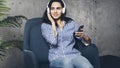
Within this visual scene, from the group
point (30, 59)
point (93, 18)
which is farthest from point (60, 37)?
point (93, 18)

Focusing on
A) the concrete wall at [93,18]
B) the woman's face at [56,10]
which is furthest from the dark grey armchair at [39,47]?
the concrete wall at [93,18]

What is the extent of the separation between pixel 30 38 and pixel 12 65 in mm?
904

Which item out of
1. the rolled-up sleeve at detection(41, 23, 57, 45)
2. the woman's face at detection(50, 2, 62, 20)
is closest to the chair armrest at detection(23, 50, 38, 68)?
the rolled-up sleeve at detection(41, 23, 57, 45)

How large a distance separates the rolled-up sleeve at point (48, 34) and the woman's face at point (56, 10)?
0.15m

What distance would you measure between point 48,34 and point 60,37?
15cm

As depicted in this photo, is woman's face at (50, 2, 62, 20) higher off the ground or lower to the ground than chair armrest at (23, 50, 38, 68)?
higher

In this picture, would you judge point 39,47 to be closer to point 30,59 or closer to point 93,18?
point 30,59

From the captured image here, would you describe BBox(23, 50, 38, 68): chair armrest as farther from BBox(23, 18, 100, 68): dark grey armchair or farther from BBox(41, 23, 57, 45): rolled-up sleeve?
BBox(41, 23, 57, 45): rolled-up sleeve

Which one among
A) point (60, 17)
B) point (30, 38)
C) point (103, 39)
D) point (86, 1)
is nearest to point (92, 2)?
point (86, 1)

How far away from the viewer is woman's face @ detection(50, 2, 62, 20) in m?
3.65

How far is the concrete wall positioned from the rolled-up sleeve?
2.67 feet

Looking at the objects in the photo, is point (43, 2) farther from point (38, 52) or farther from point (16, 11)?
Result: point (38, 52)

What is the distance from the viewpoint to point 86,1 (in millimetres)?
4547

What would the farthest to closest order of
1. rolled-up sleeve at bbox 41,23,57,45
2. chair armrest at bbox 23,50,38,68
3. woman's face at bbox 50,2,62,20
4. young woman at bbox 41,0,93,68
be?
woman's face at bbox 50,2,62,20 → rolled-up sleeve at bbox 41,23,57,45 → young woman at bbox 41,0,93,68 → chair armrest at bbox 23,50,38,68
